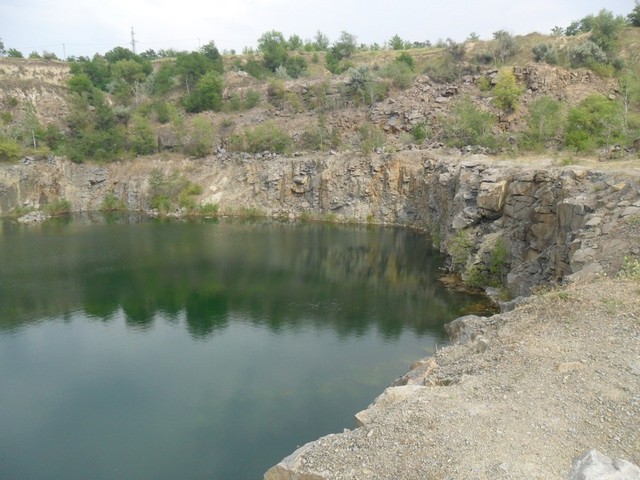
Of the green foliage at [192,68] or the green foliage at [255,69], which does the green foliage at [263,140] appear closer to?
the green foliage at [192,68]

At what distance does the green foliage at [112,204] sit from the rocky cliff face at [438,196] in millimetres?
525

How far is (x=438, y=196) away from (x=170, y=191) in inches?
1276

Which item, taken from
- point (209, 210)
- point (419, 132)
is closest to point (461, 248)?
point (419, 132)

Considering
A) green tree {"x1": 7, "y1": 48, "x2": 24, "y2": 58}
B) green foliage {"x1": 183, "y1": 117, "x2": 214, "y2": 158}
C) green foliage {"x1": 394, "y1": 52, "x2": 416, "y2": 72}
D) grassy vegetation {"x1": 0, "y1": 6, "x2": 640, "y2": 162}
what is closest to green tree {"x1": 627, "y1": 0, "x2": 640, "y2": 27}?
grassy vegetation {"x1": 0, "y1": 6, "x2": 640, "y2": 162}

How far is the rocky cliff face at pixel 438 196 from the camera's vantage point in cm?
2108

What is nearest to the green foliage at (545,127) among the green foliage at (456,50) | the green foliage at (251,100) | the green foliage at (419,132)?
the green foliage at (419,132)

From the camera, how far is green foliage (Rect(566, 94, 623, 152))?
3694cm

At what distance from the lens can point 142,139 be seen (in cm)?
6462

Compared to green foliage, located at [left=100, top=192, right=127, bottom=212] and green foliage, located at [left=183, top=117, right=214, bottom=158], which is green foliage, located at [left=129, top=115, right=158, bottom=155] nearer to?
green foliage, located at [left=183, top=117, right=214, bottom=158]

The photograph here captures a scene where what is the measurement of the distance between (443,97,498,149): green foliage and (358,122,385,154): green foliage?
733 centimetres

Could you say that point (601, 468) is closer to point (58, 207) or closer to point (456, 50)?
point (58, 207)

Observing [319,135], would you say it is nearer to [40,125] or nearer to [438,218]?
[438,218]

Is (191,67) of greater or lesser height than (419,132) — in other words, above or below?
above

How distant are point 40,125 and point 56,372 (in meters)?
55.3
